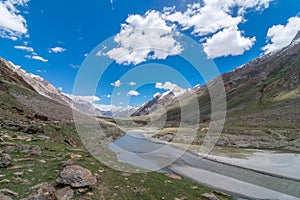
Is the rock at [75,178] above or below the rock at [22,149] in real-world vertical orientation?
below

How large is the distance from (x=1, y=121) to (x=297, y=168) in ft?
184

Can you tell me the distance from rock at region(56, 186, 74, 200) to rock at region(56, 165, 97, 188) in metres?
0.58

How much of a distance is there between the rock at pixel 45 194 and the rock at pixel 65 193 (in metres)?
0.65

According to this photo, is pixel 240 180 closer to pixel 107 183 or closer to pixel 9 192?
pixel 107 183

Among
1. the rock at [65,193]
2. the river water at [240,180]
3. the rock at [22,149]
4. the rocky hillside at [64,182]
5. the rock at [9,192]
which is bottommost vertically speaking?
the rock at [9,192]

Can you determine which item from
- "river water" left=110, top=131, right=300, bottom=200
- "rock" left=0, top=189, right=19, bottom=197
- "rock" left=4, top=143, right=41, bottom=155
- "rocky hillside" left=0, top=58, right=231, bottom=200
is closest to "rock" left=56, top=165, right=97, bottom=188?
"rocky hillside" left=0, top=58, right=231, bottom=200

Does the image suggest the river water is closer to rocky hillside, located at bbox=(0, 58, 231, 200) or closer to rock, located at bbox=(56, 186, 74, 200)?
rocky hillside, located at bbox=(0, 58, 231, 200)

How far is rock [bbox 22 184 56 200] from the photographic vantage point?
14812 mm

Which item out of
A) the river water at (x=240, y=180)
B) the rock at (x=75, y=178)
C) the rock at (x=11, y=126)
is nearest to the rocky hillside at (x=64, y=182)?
the rock at (x=75, y=178)

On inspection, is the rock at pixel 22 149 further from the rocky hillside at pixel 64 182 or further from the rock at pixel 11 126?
Answer: the rock at pixel 11 126

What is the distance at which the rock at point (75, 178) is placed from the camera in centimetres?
1823

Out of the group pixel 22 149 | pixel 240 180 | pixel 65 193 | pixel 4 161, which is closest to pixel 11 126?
pixel 22 149

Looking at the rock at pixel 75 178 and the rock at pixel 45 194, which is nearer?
the rock at pixel 45 194

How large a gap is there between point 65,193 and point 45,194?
1680 millimetres
